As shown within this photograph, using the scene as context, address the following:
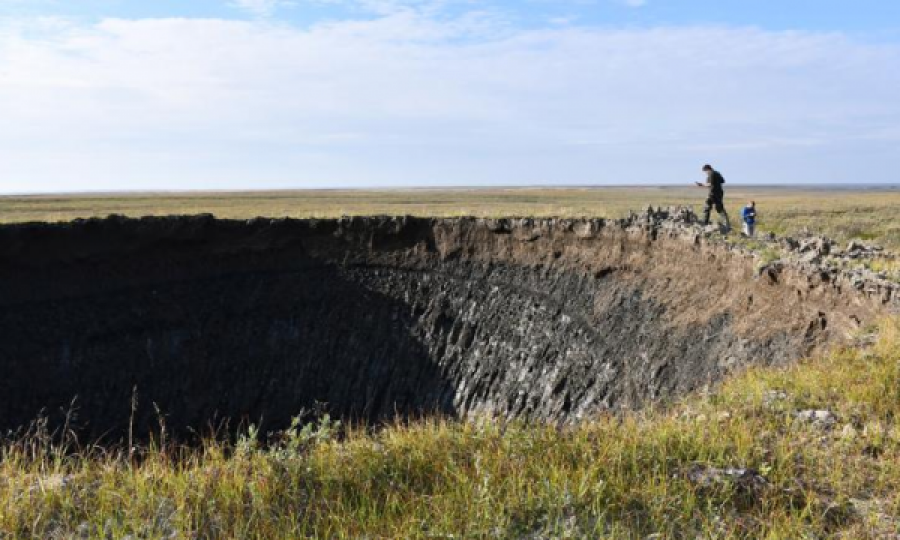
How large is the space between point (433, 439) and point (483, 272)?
1860 cm

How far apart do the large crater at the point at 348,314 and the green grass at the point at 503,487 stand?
8.77 metres

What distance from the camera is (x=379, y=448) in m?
6.29

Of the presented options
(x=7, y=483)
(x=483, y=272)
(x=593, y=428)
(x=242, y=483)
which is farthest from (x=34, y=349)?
(x=593, y=428)

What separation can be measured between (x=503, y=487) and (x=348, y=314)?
67.1 feet

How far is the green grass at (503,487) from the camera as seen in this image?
4.86 metres

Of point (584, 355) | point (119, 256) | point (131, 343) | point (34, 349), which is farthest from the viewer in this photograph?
point (119, 256)

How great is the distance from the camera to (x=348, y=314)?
25141mm

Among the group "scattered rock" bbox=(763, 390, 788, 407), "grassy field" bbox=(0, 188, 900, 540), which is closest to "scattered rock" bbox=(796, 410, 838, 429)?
"grassy field" bbox=(0, 188, 900, 540)

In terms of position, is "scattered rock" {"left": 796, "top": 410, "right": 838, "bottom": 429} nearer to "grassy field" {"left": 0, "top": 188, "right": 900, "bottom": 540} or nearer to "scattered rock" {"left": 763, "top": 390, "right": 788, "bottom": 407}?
"grassy field" {"left": 0, "top": 188, "right": 900, "bottom": 540}

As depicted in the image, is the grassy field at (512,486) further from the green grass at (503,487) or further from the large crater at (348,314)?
the large crater at (348,314)

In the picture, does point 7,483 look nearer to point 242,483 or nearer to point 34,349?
point 242,483

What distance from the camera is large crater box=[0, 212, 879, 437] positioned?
57.6ft

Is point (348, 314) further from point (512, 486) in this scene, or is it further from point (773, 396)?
point (512, 486)

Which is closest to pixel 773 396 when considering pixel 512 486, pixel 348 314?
pixel 512 486
